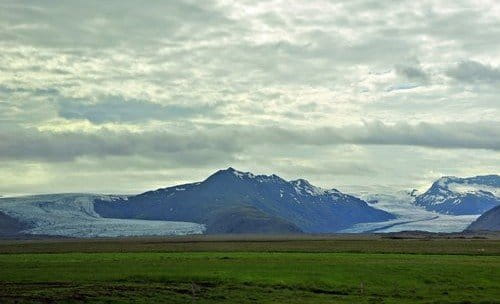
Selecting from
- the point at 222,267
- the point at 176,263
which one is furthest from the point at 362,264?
the point at 176,263

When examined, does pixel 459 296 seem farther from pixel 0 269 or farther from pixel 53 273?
pixel 0 269

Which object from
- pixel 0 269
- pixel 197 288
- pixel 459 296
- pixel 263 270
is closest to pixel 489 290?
pixel 459 296

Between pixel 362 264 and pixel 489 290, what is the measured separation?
18804 mm

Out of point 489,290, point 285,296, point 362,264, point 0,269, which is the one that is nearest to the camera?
point 285,296

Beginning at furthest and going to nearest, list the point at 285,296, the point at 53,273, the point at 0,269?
the point at 0,269 → the point at 53,273 → the point at 285,296

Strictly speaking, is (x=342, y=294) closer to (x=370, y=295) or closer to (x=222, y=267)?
(x=370, y=295)

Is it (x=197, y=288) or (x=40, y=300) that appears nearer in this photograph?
(x=40, y=300)

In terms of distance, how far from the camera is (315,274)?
224 feet

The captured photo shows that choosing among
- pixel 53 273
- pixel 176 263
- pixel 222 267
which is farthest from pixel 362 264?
pixel 53 273

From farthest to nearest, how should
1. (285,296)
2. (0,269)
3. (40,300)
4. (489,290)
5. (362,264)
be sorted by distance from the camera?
(362,264), (0,269), (489,290), (285,296), (40,300)

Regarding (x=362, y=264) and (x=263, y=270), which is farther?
(x=362, y=264)

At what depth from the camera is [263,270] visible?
70.5 m

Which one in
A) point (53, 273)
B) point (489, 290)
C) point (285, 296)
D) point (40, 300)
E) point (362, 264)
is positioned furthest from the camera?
point (362, 264)

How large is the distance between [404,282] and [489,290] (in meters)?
8.13
